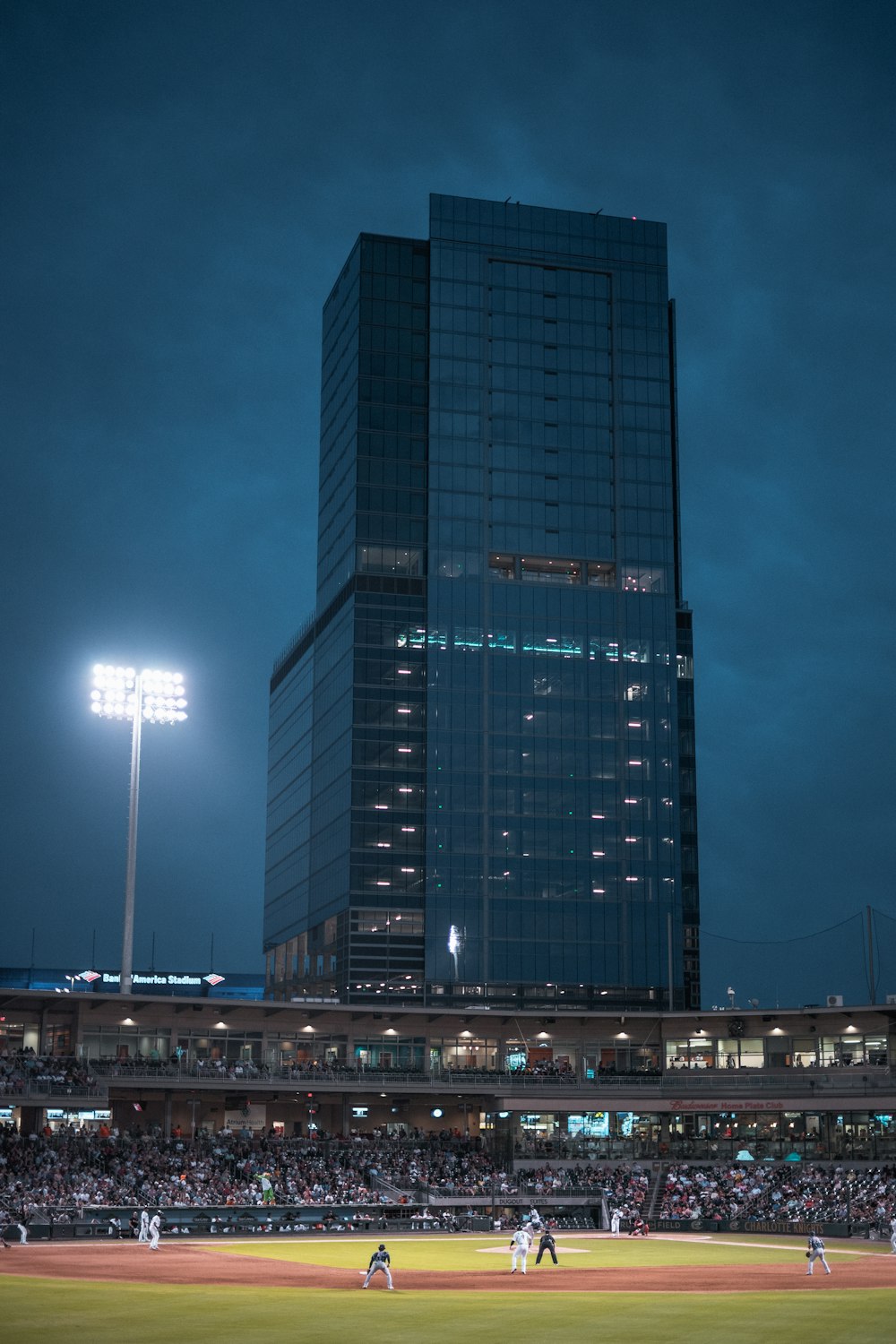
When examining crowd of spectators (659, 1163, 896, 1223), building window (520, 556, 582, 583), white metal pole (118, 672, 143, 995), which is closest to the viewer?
crowd of spectators (659, 1163, 896, 1223)

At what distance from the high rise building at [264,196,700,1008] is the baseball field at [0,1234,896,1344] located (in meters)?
66.1

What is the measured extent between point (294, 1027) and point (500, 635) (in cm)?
4840

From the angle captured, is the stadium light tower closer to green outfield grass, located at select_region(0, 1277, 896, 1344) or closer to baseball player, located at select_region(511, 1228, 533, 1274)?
baseball player, located at select_region(511, 1228, 533, 1274)

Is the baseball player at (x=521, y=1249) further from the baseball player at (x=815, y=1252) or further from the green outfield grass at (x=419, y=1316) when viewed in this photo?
the baseball player at (x=815, y=1252)

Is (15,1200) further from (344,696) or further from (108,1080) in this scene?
(344,696)

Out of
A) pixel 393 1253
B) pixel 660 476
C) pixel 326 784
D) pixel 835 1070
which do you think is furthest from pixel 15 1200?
pixel 660 476

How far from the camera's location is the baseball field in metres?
33.9

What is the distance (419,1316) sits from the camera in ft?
122

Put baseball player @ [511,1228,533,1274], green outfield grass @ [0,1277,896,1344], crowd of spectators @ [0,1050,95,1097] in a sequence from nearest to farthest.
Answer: green outfield grass @ [0,1277,896,1344], baseball player @ [511,1228,533,1274], crowd of spectators @ [0,1050,95,1097]

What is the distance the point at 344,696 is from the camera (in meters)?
137

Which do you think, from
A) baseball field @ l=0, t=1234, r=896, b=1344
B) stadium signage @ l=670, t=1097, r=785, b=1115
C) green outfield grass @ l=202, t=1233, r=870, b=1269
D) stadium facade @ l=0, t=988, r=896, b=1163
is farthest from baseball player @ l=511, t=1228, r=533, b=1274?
stadium signage @ l=670, t=1097, r=785, b=1115

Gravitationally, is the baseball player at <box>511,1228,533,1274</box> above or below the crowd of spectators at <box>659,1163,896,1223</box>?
above

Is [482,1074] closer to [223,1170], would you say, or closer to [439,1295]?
[223,1170]

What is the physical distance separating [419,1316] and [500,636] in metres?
102
